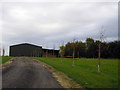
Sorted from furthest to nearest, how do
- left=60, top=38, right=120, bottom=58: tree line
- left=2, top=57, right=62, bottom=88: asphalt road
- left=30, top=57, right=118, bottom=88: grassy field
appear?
left=60, top=38, right=120, bottom=58: tree line
left=30, top=57, right=118, bottom=88: grassy field
left=2, top=57, right=62, bottom=88: asphalt road

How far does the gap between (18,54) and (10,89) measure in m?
86.5

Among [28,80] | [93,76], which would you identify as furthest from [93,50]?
[28,80]

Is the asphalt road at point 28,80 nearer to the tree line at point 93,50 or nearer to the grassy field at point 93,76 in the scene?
the grassy field at point 93,76

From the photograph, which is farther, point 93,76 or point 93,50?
point 93,50

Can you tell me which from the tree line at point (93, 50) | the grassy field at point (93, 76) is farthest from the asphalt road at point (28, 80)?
the tree line at point (93, 50)

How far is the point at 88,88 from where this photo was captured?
994 cm

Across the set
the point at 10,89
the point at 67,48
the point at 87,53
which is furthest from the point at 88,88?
the point at 67,48

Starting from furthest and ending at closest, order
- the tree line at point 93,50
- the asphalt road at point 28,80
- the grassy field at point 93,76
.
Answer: the tree line at point 93,50
the grassy field at point 93,76
the asphalt road at point 28,80

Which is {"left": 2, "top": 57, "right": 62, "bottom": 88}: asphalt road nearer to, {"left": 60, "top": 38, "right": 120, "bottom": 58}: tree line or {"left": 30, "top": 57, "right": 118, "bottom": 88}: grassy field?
{"left": 30, "top": 57, "right": 118, "bottom": 88}: grassy field

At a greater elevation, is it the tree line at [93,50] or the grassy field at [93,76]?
the tree line at [93,50]

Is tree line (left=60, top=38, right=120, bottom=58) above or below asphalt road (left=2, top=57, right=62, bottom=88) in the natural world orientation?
above

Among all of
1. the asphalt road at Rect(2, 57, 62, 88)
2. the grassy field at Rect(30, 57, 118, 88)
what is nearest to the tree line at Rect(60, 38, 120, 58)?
the grassy field at Rect(30, 57, 118, 88)

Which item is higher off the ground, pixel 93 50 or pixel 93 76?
pixel 93 50

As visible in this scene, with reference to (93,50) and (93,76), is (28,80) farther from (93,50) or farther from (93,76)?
(93,50)
